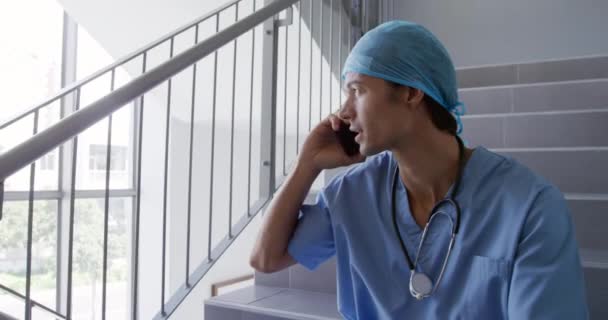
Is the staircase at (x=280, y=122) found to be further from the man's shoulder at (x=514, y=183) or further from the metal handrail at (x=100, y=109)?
the man's shoulder at (x=514, y=183)

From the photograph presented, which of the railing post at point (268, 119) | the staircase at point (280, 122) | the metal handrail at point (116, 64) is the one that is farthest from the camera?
the railing post at point (268, 119)

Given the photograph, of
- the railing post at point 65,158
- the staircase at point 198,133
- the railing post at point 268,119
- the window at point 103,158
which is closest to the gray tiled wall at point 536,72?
the staircase at point 198,133

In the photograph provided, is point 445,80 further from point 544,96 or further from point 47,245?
point 47,245

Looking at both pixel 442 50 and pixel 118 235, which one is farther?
pixel 118 235

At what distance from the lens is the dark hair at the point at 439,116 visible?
954mm

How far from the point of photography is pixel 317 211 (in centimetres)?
110

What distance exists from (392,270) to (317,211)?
0.22m

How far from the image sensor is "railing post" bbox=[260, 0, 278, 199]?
182 centimetres

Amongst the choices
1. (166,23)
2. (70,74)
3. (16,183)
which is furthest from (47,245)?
(166,23)

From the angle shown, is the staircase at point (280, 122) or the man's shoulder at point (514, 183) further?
the staircase at point (280, 122)

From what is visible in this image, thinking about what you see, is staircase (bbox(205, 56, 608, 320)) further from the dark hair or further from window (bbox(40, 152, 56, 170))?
window (bbox(40, 152, 56, 170))

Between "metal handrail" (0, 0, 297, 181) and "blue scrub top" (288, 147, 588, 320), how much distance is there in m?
0.48

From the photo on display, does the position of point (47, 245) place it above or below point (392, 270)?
below

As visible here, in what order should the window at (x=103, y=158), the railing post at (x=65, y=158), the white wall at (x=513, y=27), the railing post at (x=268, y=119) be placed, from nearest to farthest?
the railing post at (x=268, y=119), the white wall at (x=513, y=27), the railing post at (x=65, y=158), the window at (x=103, y=158)
